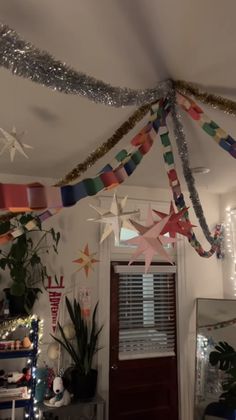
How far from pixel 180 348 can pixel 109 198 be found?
1854 millimetres

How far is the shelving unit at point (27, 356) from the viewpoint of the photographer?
255cm

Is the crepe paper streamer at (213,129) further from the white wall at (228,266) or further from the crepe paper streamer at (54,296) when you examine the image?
the white wall at (228,266)

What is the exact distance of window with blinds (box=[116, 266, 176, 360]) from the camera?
10.9 feet

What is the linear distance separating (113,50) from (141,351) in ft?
9.75

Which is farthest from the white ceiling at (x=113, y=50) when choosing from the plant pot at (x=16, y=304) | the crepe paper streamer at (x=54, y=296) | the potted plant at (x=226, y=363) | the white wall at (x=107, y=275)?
the potted plant at (x=226, y=363)

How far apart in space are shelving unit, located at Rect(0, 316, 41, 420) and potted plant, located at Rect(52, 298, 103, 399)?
1.04ft

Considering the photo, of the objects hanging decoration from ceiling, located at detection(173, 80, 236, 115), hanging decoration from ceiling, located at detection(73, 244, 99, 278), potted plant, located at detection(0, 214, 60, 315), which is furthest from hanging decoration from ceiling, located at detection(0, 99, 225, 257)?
hanging decoration from ceiling, located at detection(73, 244, 99, 278)

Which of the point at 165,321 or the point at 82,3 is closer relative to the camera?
the point at 82,3

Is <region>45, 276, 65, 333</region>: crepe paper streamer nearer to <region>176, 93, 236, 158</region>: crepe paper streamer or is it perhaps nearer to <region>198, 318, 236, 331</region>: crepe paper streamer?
<region>198, 318, 236, 331</region>: crepe paper streamer

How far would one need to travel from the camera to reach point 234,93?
1790 mm

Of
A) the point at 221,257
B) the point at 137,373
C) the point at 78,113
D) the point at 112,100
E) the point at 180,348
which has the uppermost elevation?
the point at 78,113

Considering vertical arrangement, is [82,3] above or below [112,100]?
above

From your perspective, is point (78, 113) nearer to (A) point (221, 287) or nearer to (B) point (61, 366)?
(B) point (61, 366)

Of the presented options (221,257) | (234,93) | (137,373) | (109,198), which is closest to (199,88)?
(234,93)
